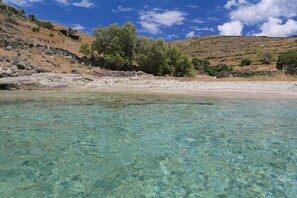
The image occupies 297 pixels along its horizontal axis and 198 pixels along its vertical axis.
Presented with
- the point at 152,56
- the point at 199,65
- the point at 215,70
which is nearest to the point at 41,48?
the point at 152,56

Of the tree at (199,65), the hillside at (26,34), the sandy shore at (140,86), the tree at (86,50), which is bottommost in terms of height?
the sandy shore at (140,86)

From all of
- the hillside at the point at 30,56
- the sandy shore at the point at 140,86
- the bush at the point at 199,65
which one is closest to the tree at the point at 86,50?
the hillside at the point at 30,56

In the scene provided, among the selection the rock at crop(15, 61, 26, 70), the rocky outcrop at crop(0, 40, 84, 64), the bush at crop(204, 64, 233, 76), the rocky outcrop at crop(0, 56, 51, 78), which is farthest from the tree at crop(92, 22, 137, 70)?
the bush at crop(204, 64, 233, 76)

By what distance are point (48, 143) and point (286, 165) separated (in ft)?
24.2

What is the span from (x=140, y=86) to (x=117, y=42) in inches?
774

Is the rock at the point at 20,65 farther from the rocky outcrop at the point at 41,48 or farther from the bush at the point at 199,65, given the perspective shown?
the bush at the point at 199,65

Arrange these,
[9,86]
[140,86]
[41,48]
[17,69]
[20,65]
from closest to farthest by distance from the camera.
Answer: [9,86] → [140,86] → [17,69] → [20,65] → [41,48]

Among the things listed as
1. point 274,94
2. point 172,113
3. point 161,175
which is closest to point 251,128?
point 172,113

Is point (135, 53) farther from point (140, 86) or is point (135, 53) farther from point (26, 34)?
point (26, 34)

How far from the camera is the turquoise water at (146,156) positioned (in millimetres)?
7207

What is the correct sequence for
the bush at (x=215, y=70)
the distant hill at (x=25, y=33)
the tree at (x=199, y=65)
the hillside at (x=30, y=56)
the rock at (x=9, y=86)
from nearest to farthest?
the rock at (x=9, y=86) < the hillside at (x=30, y=56) < the distant hill at (x=25, y=33) < the bush at (x=215, y=70) < the tree at (x=199, y=65)

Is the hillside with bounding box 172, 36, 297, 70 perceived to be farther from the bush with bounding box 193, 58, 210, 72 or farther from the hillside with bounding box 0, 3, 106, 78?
the hillside with bounding box 0, 3, 106, 78

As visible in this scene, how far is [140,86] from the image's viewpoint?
3841 cm

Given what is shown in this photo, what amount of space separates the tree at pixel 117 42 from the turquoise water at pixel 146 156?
1574 inches
